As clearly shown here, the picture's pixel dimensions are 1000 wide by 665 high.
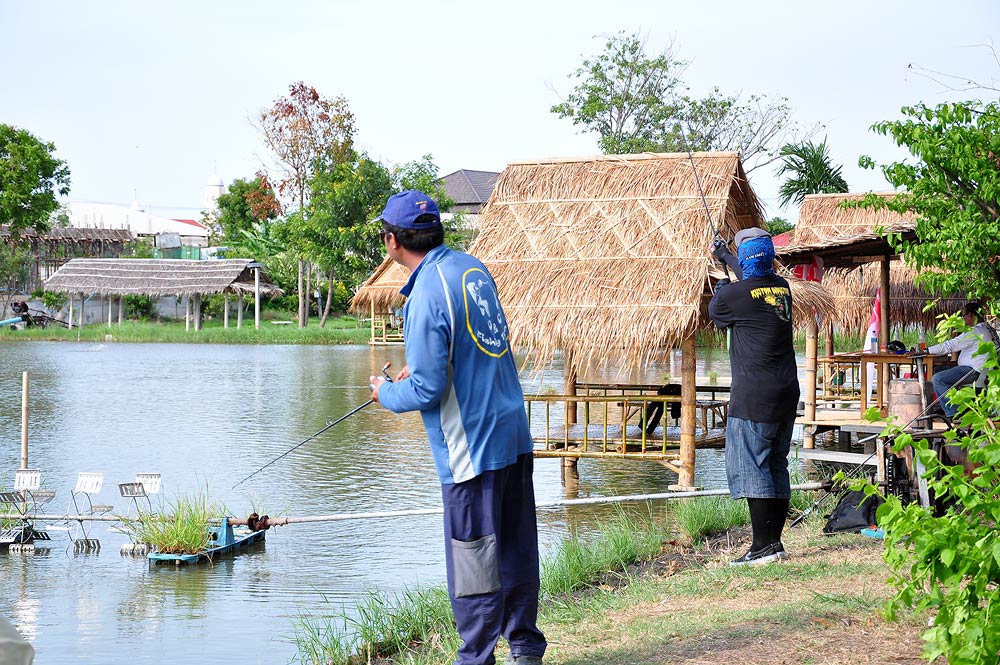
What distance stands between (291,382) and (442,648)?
18.7m

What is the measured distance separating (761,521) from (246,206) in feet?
147

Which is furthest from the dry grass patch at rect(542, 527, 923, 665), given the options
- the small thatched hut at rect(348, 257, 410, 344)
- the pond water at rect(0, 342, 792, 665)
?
the small thatched hut at rect(348, 257, 410, 344)

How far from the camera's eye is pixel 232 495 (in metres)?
10.8

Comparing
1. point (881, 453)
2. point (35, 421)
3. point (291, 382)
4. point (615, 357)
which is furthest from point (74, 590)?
point (291, 382)

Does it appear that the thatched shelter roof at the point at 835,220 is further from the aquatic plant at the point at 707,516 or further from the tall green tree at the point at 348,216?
the tall green tree at the point at 348,216

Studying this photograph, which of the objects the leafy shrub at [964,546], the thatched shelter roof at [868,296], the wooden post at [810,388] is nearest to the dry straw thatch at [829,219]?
the thatched shelter roof at [868,296]

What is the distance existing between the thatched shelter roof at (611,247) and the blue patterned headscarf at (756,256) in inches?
133

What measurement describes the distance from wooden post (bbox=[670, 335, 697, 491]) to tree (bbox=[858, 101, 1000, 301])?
3.24 m

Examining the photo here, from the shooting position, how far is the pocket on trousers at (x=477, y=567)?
12.0ft

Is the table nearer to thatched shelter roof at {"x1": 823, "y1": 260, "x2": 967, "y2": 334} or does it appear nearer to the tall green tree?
thatched shelter roof at {"x1": 823, "y1": 260, "x2": 967, "y2": 334}

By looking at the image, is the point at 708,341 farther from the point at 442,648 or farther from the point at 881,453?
the point at 442,648

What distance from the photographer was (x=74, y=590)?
7.63 m

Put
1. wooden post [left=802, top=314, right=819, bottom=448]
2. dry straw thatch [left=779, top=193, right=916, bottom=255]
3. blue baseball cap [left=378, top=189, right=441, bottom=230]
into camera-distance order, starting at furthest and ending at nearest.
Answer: dry straw thatch [left=779, top=193, right=916, bottom=255], wooden post [left=802, top=314, right=819, bottom=448], blue baseball cap [left=378, top=189, right=441, bottom=230]

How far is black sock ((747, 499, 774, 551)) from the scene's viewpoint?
574cm
